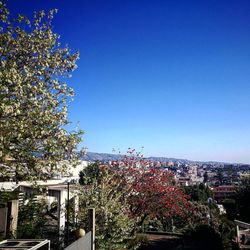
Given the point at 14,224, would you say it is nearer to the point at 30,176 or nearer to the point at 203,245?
the point at 30,176

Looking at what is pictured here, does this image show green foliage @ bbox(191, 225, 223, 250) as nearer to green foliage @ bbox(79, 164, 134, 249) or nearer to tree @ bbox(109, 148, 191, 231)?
tree @ bbox(109, 148, 191, 231)

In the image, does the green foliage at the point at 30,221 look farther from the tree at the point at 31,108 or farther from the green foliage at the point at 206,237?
the green foliage at the point at 206,237

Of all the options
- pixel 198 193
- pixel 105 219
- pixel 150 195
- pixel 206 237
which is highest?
pixel 150 195

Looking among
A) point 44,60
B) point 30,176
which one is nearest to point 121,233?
point 30,176

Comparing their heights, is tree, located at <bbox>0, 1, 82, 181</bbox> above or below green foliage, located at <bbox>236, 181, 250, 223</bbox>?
above

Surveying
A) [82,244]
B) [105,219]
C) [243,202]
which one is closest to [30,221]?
[105,219]

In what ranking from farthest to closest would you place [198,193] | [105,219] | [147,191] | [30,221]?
[198,193] < [147,191] < [105,219] < [30,221]

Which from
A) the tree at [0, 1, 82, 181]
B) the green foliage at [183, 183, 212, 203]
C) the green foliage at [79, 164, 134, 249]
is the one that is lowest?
the green foliage at [183, 183, 212, 203]

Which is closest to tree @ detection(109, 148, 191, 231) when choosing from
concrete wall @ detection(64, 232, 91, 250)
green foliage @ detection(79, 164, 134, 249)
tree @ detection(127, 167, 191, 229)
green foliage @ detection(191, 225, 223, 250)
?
tree @ detection(127, 167, 191, 229)

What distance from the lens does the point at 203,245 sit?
58.5 feet

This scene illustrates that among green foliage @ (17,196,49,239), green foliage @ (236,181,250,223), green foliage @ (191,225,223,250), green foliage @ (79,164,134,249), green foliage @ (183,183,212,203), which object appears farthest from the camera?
green foliage @ (183,183,212,203)

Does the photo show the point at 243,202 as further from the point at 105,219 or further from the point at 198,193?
the point at 198,193

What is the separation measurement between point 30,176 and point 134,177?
1078 cm

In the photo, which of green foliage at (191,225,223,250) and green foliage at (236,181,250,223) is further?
green foliage at (236,181,250,223)
